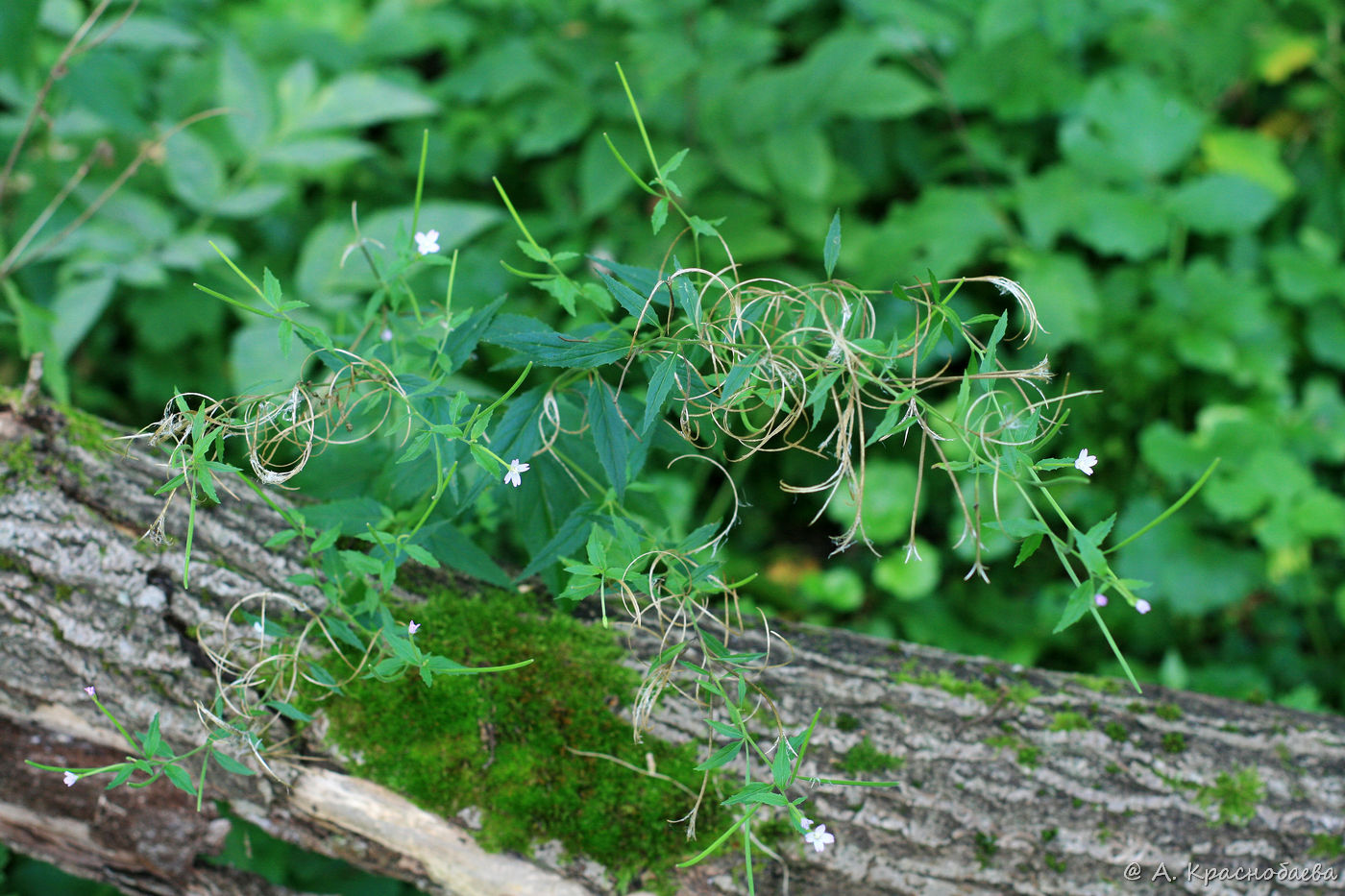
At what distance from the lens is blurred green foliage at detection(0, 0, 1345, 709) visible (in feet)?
7.79

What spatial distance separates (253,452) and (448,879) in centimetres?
69

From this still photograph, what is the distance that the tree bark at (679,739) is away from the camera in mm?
1227

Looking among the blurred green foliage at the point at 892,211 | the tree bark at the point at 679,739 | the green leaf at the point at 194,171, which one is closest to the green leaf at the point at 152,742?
the tree bark at the point at 679,739

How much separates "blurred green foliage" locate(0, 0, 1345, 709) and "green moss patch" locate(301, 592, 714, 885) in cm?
118

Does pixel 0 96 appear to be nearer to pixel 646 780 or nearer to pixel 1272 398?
pixel 646 780

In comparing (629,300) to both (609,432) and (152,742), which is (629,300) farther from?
(152,742)

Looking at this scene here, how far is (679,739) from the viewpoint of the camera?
1234 mm

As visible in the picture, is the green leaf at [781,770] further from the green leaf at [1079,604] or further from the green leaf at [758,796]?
the green leaf at [1079,604]

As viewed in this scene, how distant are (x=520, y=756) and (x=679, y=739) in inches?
9.2

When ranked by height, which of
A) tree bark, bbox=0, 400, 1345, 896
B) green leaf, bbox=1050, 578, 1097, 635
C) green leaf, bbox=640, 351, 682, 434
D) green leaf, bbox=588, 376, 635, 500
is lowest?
tree bark, bbox=0, 400, 1345, 896

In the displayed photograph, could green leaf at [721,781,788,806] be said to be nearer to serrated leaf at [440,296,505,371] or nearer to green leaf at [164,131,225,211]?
serrated leaf at [440,296,505,371]

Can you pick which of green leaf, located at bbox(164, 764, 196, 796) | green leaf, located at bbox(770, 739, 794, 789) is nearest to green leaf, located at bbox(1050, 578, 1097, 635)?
green leaf, located at bbox(770, 739, 794, 789)

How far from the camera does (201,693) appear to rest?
122cm

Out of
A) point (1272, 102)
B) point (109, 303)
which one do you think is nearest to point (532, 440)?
point (109, 303)
